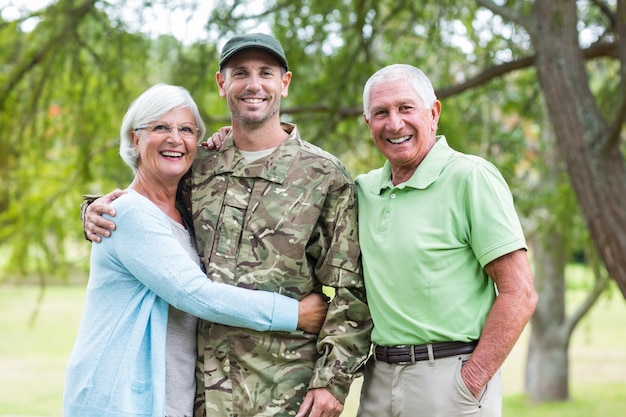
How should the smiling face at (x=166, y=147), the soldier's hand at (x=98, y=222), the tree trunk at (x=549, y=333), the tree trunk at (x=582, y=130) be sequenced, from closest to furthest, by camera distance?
the soldier's hand at (x=98, y=222) → the smiling face at (x=166, y=147) → the tree trunk at (x=582, y=130) → the tree trunk at (x=549, y=333)

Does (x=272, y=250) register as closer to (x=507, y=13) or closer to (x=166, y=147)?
(x=166, y=147)

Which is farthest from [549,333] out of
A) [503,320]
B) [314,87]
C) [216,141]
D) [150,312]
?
[150,312]

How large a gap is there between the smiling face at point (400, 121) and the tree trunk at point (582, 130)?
2280 millimetres

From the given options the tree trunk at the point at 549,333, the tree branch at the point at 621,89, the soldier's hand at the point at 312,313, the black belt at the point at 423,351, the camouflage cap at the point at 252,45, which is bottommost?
the tree trunk at the point at 549,333

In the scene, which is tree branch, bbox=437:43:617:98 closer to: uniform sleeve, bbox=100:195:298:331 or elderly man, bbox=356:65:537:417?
elderly man, bbox=356:65:537:417

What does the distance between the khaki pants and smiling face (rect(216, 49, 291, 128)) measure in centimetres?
90

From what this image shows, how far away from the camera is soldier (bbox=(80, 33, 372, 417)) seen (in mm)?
2662

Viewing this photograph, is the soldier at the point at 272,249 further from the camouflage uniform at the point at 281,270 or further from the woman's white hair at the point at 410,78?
the woman's white hair at the point at 410,78

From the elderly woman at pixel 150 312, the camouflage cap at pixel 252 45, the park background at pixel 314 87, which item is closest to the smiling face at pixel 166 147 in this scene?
the elderly woman at pixel 150 312

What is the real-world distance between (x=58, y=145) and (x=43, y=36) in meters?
1.64

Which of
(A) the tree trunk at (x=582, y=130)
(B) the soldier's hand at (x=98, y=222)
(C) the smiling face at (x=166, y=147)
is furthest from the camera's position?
(A) the tree trunk at (x=582, y=130)

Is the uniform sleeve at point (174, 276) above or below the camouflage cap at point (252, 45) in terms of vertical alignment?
below

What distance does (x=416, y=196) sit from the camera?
2.62 metres

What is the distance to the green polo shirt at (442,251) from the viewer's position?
8.18ft
